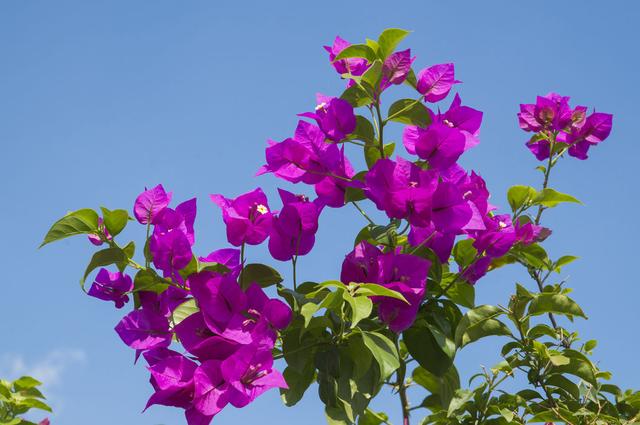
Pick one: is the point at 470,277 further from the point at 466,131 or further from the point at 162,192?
the point at 162,192

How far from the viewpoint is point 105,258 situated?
128 centimetres

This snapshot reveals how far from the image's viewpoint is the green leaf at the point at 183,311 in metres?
1.19

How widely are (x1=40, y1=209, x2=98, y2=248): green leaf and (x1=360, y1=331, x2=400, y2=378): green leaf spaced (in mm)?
496

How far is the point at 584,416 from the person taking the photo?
4.96 ft

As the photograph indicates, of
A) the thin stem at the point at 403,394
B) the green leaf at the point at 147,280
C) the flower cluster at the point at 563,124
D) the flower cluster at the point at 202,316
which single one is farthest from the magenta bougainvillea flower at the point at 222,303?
the flower cluster at the point at 563,124

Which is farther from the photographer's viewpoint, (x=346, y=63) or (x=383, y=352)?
(x=346, y=63)

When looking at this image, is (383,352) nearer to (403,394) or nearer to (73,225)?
(403,394)

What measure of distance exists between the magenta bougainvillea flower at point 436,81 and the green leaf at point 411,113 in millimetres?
80

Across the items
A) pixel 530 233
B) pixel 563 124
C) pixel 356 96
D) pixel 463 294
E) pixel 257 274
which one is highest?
pixel 563 124

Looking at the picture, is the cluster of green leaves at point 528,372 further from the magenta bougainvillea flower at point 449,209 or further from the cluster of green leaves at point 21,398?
the cluster of green leaves at point 21,398

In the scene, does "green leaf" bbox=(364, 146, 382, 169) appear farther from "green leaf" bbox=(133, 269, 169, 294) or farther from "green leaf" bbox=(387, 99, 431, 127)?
"green leaf" bbox=(133, 269, 169, 294)

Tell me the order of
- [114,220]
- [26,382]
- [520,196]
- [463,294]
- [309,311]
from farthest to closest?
[26,382] → [520,196] → [463,294] → [114,220] → [309,311]

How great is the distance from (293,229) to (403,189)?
201 mm

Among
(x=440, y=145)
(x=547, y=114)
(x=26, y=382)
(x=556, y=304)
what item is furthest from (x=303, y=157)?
(x=26, y=382)
